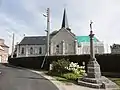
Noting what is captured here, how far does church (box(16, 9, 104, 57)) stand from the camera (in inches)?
2199

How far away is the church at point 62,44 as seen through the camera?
5584 centimetres

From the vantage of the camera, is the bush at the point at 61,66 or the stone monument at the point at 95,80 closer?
the stone monument at the point at 95,80

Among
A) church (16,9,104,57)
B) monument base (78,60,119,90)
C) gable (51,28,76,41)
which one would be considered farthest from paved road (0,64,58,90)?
gable (51,28,76,41)

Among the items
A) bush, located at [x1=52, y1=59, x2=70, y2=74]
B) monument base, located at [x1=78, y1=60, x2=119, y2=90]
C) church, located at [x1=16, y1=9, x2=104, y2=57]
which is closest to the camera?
monument base, located at [x1=78, y1=60, x2=119, y2=90]

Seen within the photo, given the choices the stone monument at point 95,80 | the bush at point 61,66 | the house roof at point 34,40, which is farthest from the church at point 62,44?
the stone monument at point 95,80

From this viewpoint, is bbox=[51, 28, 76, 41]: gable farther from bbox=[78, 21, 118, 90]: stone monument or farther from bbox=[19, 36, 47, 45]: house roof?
bbox=[78, 21, 118, 90]: stone monument

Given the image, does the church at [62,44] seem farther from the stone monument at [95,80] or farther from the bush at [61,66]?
the stone monument at [95,80]

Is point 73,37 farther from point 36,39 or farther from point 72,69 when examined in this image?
point 72,69

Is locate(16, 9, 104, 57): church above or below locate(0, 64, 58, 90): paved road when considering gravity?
above

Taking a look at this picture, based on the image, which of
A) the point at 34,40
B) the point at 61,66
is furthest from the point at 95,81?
the point at 34,40

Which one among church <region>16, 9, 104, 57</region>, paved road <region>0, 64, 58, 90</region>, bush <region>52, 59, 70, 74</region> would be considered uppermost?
church <region>16, 9, 104, 57</region>

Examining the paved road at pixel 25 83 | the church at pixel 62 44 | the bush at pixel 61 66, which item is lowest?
the paved road at pixel 25 83

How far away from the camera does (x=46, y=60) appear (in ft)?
110

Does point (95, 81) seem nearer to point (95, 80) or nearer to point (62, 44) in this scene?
point (95, 80)
